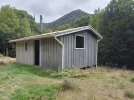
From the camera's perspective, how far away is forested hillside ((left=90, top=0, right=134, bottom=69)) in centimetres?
1739

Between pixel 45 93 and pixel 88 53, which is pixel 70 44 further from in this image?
pixel 45 93

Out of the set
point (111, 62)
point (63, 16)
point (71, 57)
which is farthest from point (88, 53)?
point (63, 16)

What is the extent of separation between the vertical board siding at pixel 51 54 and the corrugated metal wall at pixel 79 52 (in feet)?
1.50

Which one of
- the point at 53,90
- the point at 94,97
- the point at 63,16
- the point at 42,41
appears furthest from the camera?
the point at 63,16

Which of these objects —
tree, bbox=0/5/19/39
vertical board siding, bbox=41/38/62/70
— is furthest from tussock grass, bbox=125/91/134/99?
tree, bbox=0/5/19/39

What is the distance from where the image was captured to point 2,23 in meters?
28.2

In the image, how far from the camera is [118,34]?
58.2ft

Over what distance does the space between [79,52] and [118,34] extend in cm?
662

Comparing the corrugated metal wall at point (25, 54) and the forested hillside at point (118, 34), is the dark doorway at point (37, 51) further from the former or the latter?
the forested hillside at point (118, 34)

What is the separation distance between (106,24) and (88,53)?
6834mm

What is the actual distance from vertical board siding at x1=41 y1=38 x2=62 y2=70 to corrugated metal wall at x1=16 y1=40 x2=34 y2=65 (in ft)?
6.80

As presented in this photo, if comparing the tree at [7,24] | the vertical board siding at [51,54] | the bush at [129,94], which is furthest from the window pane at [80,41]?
the tree at [7,24]

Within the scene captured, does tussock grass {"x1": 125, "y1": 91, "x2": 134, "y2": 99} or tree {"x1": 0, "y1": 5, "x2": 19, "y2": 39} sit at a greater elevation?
tree {"x1": 0, "y1": 5, "x2": 19, "y2": 39}

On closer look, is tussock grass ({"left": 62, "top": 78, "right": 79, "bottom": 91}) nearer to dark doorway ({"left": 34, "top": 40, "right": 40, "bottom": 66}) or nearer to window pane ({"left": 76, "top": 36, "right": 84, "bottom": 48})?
window pane ({"left": 76, "top": 36, "right": 84, "bottom": 48})
